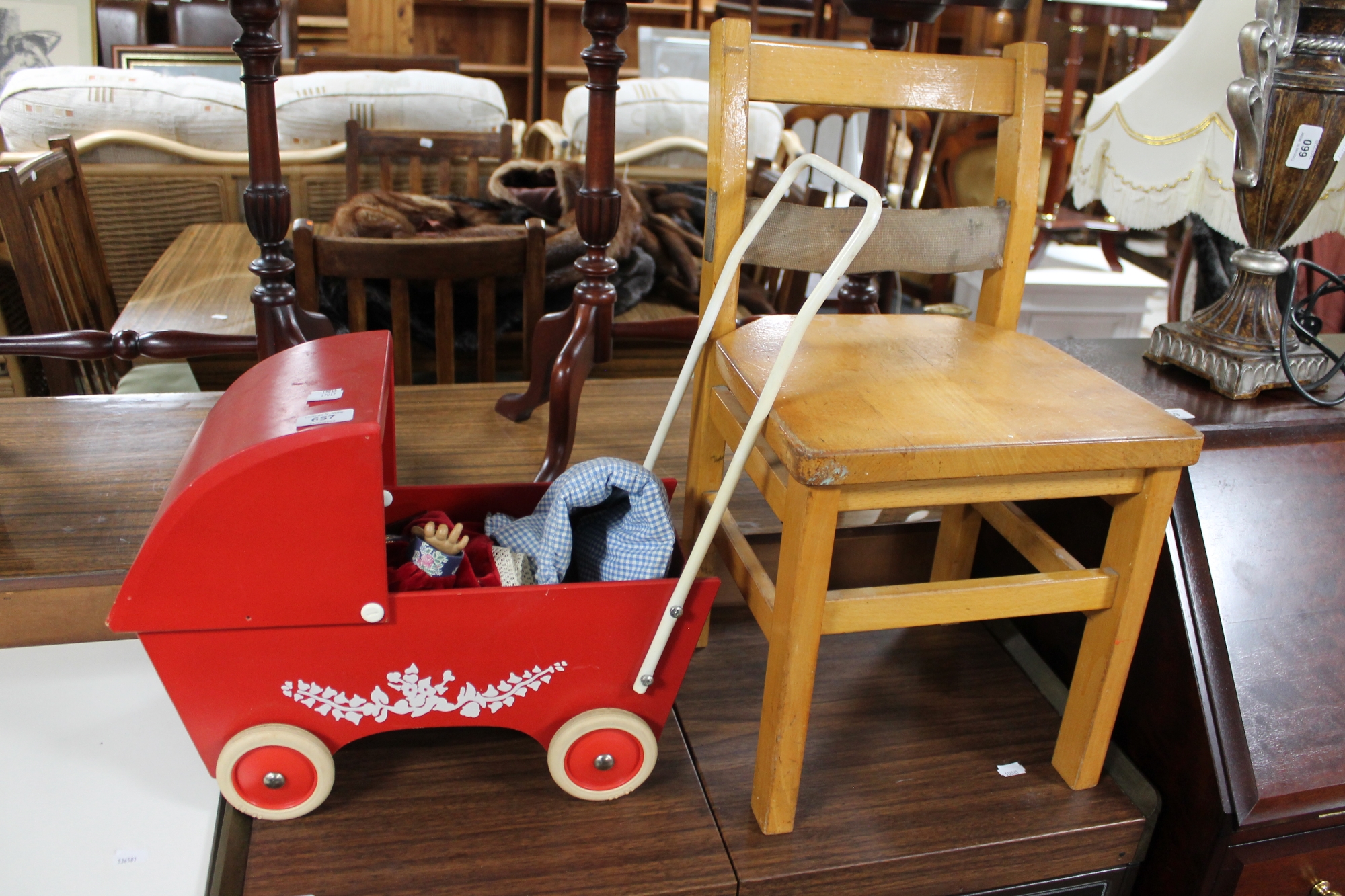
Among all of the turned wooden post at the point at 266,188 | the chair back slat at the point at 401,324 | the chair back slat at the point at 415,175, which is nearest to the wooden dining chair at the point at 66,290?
the turned wooden post at the point at 266,188

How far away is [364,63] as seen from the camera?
4328 mm

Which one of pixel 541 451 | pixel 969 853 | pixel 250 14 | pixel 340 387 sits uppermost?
pixel 250 14

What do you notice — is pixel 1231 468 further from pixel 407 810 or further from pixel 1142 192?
pixel 407 810

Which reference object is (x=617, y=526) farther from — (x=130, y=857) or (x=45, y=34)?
(x=45, y=34)

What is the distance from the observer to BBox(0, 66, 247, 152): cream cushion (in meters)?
2.44

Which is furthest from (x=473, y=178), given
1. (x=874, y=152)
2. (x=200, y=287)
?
(x=874, y=152)

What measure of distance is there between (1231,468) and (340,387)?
2.80 feet

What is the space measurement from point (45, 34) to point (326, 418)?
4905 millimetres

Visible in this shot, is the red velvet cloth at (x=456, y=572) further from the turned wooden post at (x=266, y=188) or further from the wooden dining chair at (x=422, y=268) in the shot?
the wooden dining chair at (x=422, y=268)

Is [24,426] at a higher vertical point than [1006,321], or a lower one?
lower

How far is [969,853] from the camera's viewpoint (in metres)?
0.86

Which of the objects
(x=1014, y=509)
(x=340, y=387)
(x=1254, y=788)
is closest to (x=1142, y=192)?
(x=1014, y=509)

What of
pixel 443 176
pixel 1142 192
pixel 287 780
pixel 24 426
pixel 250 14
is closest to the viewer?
pixel 287 780

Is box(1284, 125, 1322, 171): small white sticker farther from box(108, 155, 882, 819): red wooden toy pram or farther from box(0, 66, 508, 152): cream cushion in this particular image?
box(0, 66, 508, 152): cream cushion
